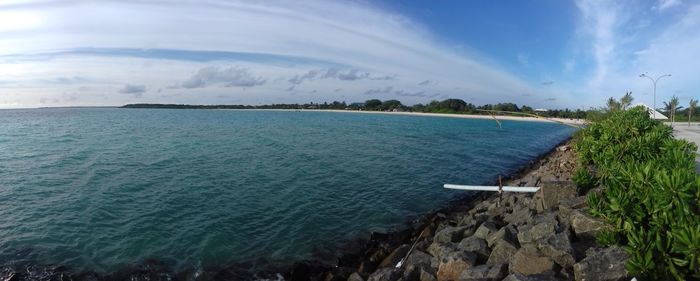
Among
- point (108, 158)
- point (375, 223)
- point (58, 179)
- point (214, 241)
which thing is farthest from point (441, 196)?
point (108, 158)

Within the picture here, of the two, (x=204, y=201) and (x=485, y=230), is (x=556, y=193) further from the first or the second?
(x=204, y=201)

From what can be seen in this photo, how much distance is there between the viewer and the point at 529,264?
24.3ft

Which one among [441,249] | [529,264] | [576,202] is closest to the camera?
[529,264]

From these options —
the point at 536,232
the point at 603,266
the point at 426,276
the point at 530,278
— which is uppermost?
the point at 603,266

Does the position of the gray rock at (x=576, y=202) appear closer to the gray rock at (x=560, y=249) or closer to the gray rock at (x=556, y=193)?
the gray rock at (x=556, y=193)

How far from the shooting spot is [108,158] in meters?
28.8

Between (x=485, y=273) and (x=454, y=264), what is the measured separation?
0.89m

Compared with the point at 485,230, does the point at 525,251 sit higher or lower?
higher

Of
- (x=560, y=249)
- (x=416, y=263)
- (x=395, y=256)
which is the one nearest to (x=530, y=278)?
(x=560, y=249)

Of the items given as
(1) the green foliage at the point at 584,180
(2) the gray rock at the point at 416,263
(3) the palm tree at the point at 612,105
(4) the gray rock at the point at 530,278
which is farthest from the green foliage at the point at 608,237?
(3) the palm tree at the point at 612,105

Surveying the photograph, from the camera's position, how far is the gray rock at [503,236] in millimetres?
9113

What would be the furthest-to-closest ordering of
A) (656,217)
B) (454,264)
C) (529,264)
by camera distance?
(454,264)
(529,264)
(656,217)

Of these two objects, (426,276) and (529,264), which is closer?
(529,264)

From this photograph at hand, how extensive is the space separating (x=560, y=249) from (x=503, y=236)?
5.63 ft
